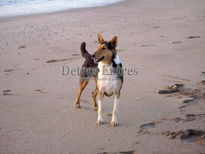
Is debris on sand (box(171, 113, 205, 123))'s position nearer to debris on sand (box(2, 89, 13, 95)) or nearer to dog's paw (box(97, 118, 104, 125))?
dog's paw (box(97, 118, 104, 125))

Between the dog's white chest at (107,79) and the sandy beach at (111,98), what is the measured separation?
680mm

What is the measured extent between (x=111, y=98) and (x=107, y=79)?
1390mm

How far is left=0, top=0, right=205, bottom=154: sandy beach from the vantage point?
4.62 metres

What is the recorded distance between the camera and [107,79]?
17.7 ft

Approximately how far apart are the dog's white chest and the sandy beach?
68cm

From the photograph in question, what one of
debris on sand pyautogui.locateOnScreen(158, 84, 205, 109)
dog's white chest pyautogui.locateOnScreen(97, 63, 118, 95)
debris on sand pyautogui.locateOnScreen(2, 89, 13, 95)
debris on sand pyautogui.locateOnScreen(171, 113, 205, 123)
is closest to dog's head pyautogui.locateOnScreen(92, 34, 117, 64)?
dog's white chest pyautogui.locateOnScreen(97, 63, 118, 95)

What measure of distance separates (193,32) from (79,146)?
9.12 metres

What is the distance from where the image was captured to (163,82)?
23.7 ft

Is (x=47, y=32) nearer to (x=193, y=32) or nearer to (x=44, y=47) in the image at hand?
(x=44, y=47)

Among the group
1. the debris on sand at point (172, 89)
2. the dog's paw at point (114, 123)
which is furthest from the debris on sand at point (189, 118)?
the debris on sand at point (172, 89)

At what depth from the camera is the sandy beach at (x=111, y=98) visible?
15.1 feet

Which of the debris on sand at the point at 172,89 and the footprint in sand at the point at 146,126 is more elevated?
the debris on sand at the point at 172,89

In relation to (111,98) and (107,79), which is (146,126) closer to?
(107,79)

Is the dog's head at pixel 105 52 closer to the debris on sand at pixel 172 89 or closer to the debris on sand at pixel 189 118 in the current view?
the debris on sand at pixel 189 118
